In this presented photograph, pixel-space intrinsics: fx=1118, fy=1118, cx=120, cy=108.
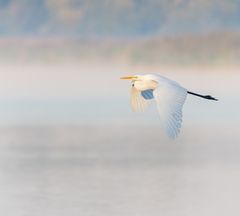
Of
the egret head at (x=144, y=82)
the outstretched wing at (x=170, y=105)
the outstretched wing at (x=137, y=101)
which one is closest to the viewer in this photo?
the outstretched wing at (x=170, y=105)

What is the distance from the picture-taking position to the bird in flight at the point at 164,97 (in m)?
5.71

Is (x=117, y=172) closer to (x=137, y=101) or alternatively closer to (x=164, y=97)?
(x=137, y=101)

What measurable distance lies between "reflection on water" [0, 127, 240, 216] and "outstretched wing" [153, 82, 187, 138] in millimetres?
943

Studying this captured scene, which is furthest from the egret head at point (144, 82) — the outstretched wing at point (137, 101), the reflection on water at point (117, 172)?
the reflection on water at point (117, 172)

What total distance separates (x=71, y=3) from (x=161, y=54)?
5.52 m

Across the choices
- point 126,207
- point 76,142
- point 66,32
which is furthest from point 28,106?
point 66,32

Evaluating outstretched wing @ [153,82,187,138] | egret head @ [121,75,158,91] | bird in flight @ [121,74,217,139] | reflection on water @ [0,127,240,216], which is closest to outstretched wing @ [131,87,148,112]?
bird in flight @ [121,74,217,139]

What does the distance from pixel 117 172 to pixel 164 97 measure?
10.0ft

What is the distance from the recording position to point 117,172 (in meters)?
9.03

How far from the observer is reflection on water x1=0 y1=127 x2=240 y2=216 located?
23.1 feet

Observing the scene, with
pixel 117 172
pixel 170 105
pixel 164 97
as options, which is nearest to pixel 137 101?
Result: pixel 164 97

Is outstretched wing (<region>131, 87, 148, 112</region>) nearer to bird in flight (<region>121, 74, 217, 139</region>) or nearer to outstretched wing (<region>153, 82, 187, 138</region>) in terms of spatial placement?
bird in flight (<region>121, 74, 217, 139</region>)

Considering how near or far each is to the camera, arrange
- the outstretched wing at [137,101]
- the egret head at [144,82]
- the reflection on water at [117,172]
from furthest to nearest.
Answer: the reflection on water at [117,172] < the outstretched wing at [137,101] < the egret head at [144,82]

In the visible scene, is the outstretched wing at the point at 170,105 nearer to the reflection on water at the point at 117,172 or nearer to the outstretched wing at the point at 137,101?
the outstretched wing at the point at 137,101
